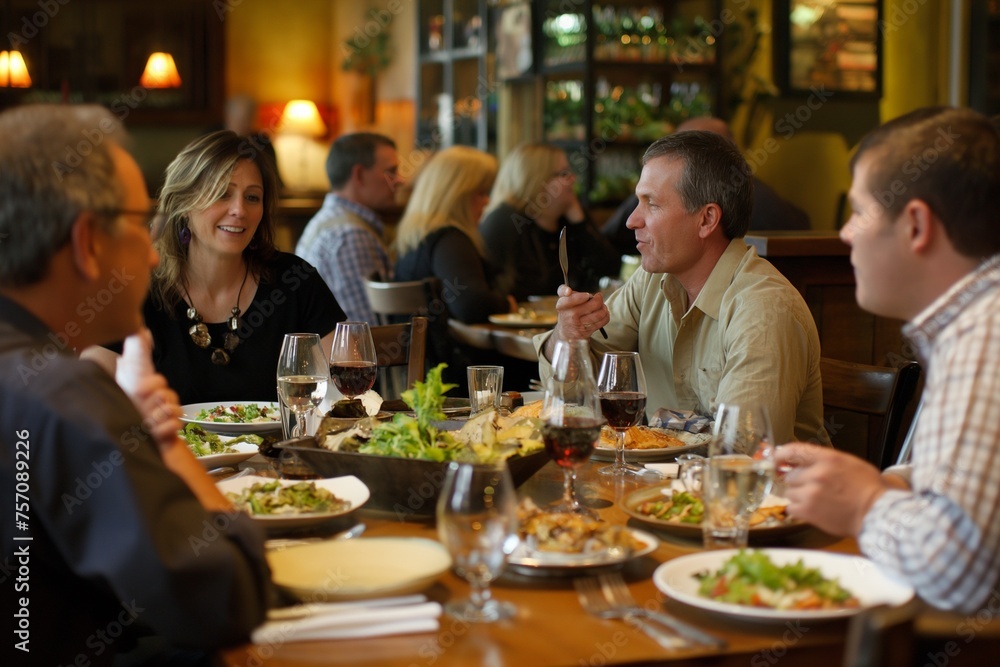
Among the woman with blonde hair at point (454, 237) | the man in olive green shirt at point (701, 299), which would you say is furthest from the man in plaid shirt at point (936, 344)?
the woman with blonde hair at point (454, 237)

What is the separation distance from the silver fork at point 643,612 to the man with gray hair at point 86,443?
1.36ft

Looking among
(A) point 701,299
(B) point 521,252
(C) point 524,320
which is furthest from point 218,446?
(B) point 521,252

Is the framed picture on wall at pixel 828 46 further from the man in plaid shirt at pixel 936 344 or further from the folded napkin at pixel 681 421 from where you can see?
the man in plaid shirt at pixel 936 344

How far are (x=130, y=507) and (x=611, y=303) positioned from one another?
6.42ft

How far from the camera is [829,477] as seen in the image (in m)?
1.37

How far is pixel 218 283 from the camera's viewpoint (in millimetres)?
3029

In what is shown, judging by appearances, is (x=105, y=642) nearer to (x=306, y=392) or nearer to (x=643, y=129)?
(x=306, y=392)

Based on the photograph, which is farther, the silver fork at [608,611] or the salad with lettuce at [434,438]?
the salad with lettuce at [434,438]

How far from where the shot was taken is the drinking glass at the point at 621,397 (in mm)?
1972

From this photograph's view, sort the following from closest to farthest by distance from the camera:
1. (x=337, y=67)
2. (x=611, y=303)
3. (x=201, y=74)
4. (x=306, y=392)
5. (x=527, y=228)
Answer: (x=306, y=392) → (x=611, y=303) → (x=527, y=228) → (x=201, y=74) → (x=337, y=67)

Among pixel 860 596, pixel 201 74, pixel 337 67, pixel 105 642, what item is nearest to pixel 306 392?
pixel 105 642

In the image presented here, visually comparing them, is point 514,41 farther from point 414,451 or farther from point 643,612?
point 643,612

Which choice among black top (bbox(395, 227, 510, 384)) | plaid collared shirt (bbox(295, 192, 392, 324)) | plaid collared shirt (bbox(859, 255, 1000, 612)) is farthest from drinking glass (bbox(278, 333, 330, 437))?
plaid collared shirt (bbox(295, 192, 392, 324))

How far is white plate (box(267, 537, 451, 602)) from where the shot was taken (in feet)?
4.28
